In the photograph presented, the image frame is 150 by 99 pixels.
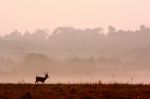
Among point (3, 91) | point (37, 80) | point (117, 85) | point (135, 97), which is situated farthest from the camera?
point (37, 80)

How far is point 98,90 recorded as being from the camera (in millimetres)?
37625

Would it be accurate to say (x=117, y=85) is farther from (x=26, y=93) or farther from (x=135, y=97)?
(x=26, y=93)

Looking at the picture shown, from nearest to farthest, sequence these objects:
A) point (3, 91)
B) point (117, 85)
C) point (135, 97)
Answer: point (135, 97) < point (3, 91) < point (117, 85)

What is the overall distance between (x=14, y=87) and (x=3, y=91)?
3.01 metres

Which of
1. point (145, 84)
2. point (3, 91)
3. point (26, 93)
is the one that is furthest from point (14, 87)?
point (145, 84)

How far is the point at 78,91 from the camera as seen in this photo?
37.3 metres

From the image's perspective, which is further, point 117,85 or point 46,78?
point 46,78

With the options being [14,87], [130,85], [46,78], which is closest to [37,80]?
[46,78]

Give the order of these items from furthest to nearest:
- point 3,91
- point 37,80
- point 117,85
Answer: point 37,80
point 117,85
point 3,91

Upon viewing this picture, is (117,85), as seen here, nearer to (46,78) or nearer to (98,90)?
(98,90)

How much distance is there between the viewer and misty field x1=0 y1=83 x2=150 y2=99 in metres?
35.4

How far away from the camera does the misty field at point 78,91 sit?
35.4m

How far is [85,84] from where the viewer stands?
136 ft

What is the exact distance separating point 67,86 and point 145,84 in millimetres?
6808
